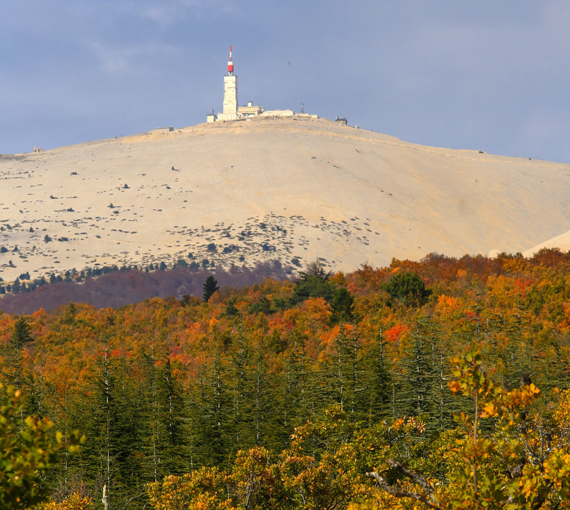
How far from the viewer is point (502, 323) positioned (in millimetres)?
47344

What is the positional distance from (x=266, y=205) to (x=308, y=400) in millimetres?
119183

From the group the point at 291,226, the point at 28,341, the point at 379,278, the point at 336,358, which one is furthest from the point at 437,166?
the point at 336,358

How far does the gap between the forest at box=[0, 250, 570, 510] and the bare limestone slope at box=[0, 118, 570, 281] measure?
39.6 meters

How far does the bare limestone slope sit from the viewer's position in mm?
132250

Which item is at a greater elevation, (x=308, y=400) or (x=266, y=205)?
(x=266, y=205)

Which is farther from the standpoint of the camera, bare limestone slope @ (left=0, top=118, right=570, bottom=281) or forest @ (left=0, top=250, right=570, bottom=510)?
bare limestone slope @ (left=0, top=118, right=570, bottom=281)

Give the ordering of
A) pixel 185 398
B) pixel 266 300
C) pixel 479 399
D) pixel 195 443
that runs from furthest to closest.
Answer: pixel 266 300, pixel 185 398, pixel 195 443, pixel 479 399

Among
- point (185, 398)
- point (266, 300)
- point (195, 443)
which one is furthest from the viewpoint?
point (266, 300)

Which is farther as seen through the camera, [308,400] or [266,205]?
[266,205]

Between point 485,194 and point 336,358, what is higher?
point 485,194

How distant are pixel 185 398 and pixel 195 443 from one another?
3202 millimetres

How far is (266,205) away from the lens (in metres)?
152

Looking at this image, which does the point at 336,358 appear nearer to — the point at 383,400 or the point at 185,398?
the point at 383,400

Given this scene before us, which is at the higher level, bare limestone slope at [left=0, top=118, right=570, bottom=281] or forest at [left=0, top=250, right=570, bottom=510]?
bare limestone slope at [left=0, top=118, right=570, bottom=281]
